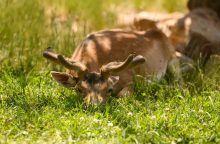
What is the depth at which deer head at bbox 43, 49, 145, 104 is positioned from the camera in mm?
8023

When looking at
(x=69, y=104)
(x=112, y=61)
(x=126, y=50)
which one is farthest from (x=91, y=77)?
(x=126, y=50)

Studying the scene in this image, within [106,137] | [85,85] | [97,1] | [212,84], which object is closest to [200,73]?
[212,84]

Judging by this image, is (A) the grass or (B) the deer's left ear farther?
(B) the deer's left ear

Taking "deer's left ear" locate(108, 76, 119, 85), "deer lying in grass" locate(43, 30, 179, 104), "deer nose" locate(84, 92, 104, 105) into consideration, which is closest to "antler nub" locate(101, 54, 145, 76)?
"deer lying in grass" locate(43, 30, 179, 104)

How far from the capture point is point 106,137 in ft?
22.0

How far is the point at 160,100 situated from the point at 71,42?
254 centimetres

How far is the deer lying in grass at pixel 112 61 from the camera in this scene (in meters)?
8.12

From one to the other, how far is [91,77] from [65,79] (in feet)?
1.26

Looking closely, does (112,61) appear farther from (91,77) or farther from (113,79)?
(91,77)

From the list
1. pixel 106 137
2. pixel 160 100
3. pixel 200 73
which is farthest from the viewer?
pixel 200 73

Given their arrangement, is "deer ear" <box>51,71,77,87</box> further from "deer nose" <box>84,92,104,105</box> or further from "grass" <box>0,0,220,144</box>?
"deer nose" <box>84,92,104,105</box>

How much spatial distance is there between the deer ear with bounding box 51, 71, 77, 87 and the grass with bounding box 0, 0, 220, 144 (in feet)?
0.33

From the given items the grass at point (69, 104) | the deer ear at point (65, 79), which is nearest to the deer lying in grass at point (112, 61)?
the deer ear at point (65, 79)

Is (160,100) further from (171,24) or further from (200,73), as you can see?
(171,24)
